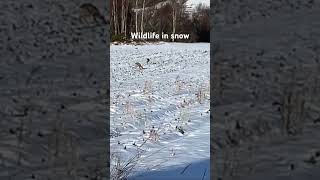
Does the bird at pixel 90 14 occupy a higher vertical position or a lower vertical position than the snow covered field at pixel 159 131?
higher

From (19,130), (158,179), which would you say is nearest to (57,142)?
(19,130)

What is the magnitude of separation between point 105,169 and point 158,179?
2264mm

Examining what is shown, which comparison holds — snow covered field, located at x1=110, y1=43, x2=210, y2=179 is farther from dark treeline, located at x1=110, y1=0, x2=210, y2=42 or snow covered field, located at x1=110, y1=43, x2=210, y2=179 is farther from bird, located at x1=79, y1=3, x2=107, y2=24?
dark treeline, located at x1=110, y1=0, x2=210, y2=42

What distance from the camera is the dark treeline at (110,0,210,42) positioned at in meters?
46.0

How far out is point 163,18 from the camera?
50.5m

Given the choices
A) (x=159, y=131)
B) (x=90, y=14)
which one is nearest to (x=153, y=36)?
A: (x=159, y=131)

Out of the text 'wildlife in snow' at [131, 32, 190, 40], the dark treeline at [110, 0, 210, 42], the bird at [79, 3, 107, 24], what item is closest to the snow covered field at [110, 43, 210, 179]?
the bird at [79, 3, 107, 24]

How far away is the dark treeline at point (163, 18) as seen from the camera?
46031 mm

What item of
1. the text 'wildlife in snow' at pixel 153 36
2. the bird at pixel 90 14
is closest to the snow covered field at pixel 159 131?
the bird at pixel 90 14

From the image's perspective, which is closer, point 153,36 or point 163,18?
point 153,36

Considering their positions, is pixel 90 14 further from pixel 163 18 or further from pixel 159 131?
pixel 163 18

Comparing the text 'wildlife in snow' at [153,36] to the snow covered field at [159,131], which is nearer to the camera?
the snow covered field at [159,131]

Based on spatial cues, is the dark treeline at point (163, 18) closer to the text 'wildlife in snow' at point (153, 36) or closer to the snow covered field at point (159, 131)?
the text 'wildlife in snow' at point (153, 36)

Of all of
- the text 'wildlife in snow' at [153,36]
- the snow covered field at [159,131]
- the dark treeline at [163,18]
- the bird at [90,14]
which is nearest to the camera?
the bird at [90,14]
